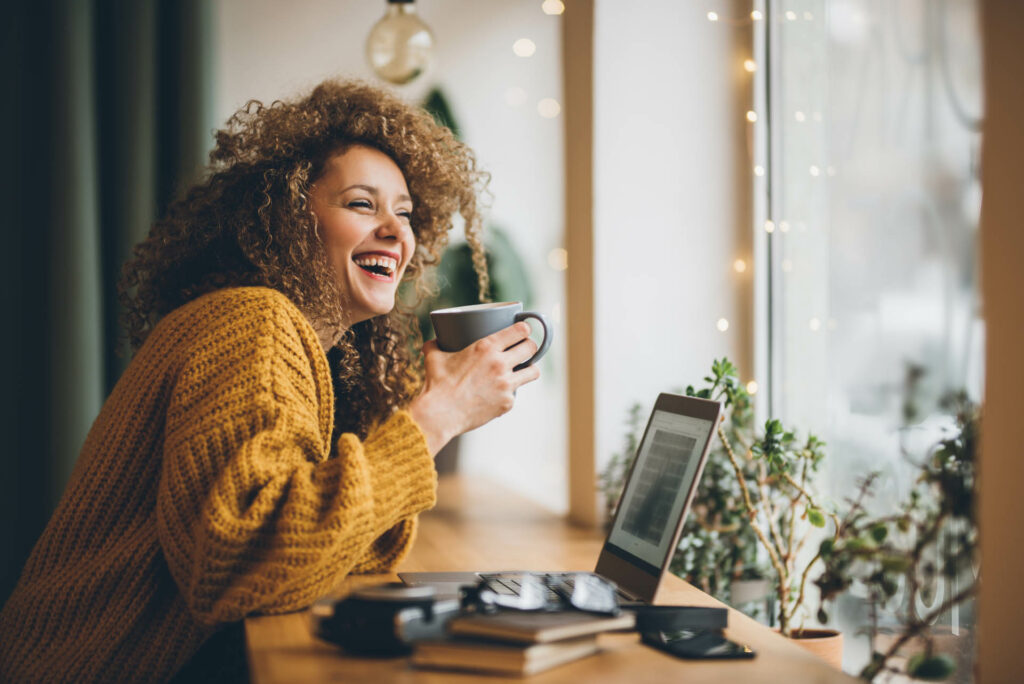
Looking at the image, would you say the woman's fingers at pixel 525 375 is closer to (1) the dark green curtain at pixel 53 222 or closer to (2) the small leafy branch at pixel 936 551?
(2) the small leafy branch at pixel 936 551

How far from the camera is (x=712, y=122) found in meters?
1.80

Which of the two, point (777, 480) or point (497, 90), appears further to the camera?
point (497, 90)

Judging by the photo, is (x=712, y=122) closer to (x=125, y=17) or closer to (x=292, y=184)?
(x=292, y=184)

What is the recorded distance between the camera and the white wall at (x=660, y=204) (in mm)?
1799

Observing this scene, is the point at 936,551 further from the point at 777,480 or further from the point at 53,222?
the point at 53,222

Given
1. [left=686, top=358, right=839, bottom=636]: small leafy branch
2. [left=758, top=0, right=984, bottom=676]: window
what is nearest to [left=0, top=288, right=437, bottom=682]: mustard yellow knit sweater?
[left=686, top=358, right=839, bottom=636]: small leafy branch

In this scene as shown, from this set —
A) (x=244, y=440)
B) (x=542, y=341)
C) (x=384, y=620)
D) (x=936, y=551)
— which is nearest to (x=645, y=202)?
(x=542, y=341)

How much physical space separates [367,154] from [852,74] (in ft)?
2.48

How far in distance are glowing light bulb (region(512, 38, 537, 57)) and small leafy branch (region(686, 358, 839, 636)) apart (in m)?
1.54

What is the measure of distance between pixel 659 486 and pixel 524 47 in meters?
2.06

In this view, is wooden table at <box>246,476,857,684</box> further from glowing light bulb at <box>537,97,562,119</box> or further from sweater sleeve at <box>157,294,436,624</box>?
glowing light bulb at <box>537,97,562,119</box>

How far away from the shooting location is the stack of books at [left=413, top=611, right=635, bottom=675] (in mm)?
738

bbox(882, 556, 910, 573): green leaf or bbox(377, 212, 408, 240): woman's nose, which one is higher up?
bbox(377, 212, 408, 240): woman's nose

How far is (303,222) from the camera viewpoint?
50.1 inches
